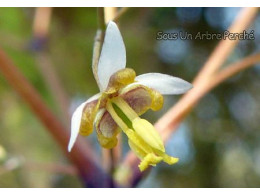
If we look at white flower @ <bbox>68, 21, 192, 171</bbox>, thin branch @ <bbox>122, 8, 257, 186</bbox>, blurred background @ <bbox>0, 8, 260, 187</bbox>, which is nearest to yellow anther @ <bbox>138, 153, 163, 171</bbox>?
white flower @ <bbox>68, 21, 192, 171</bbox>

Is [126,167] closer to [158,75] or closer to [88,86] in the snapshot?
[158,75]

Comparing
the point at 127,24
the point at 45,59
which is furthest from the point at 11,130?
the point at 45,59

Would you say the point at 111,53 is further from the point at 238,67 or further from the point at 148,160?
the point at 238,67

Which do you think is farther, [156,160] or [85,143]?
[85,143]

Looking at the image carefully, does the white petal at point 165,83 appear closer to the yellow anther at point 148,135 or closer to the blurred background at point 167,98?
the yellow anther at point 148,135

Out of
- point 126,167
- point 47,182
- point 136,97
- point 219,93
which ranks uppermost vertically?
point 136,97

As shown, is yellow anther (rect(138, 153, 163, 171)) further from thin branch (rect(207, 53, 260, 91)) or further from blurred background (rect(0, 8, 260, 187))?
blurred background (rect(0, 8, 260, 187))

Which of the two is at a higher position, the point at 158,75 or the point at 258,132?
the point at 158,75
